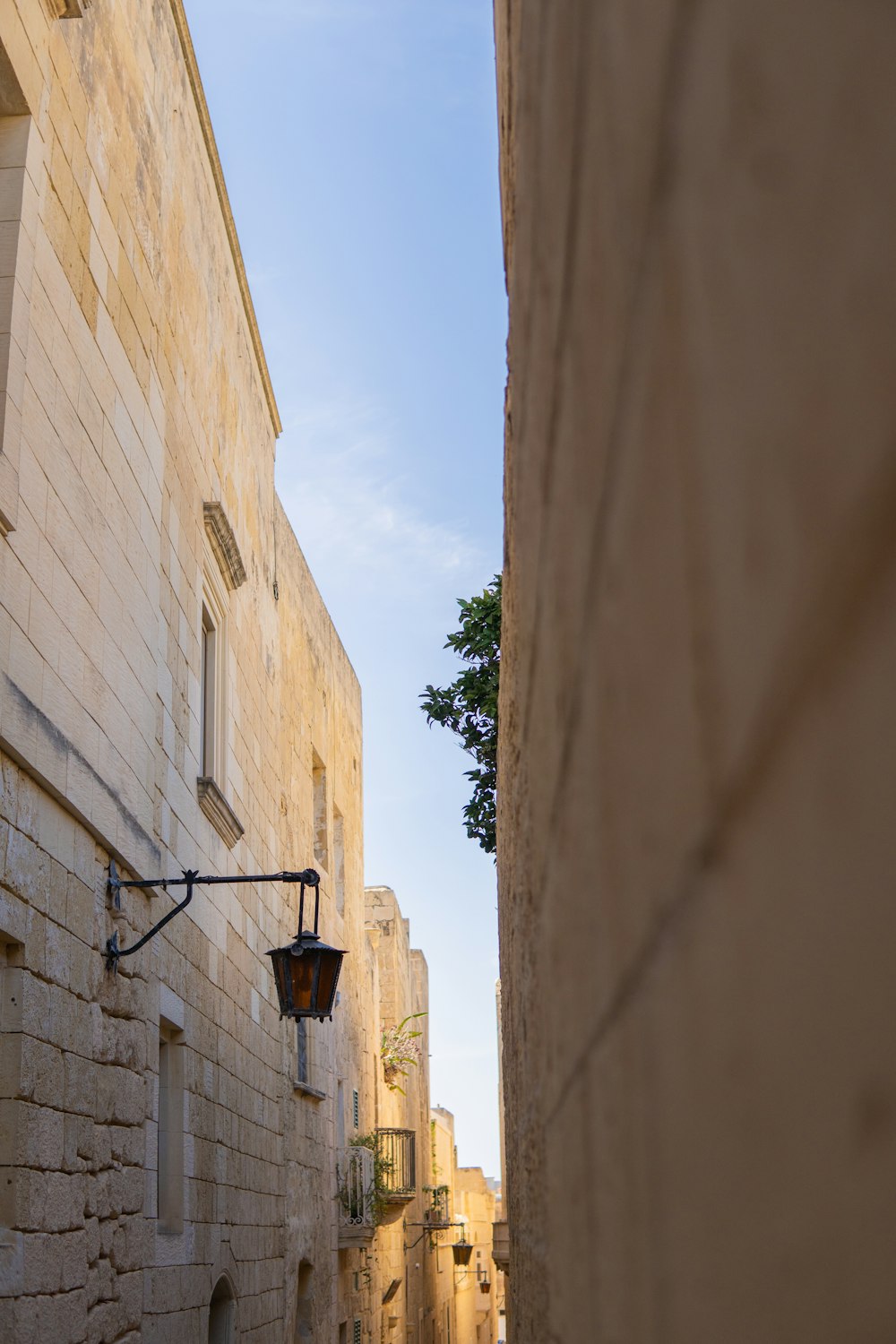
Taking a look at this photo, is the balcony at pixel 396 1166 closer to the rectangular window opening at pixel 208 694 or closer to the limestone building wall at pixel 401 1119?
the limestone building wall at pixel 401 1119

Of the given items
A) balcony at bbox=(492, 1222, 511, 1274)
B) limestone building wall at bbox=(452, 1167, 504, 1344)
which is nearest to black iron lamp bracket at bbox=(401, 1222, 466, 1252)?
balcony at bbox=(492, 1222, 511, 1274)

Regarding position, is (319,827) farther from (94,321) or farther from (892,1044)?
(892,1044)

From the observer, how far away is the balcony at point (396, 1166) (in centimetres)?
1667

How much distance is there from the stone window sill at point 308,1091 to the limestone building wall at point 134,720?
175 millimetres

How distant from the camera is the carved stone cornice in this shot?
8992mm

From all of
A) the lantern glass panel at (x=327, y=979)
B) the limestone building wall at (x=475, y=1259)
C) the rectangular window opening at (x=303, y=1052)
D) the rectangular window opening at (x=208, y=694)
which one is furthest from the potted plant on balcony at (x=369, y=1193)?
the limestone building wall at (x=475, y=1259)

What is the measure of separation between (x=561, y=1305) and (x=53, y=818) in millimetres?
3709

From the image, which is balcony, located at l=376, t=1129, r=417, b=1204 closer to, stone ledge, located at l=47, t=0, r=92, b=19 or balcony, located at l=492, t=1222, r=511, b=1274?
balcony, located at l=492, t=1222, r=511, b=1274

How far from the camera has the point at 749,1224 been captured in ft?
1.84

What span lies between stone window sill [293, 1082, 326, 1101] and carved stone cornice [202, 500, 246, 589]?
4.54m

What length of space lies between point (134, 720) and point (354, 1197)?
32.3 feet

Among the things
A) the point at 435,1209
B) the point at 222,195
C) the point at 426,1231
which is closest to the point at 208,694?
the point at 222,195

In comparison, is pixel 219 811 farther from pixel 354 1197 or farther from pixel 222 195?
pixel 354 1197

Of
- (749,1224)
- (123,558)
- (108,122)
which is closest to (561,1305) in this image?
(749,1224)
